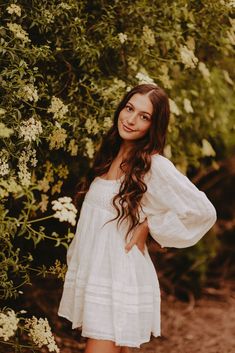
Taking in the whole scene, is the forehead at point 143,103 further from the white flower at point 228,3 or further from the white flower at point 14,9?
the white flower at point 228,3

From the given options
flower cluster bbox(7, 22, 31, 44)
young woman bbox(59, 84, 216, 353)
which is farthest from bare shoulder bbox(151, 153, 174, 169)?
flower cluster bbox(7, 22, 31, 44)

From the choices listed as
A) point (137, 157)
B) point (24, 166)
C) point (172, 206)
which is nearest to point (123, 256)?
point (172, 206)

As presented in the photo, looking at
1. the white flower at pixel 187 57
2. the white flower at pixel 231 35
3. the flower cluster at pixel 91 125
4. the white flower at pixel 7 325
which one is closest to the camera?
the white flower at pixel 7 325

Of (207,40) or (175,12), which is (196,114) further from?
(175,12)

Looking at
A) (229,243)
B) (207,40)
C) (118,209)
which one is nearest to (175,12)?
(207,40)

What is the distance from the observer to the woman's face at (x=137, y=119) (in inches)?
115

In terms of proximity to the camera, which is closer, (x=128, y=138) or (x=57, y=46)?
(x=128, y=138)

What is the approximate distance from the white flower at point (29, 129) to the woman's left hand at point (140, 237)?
25.8 inches

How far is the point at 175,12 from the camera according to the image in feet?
11.8

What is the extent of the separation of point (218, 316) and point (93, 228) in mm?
3112

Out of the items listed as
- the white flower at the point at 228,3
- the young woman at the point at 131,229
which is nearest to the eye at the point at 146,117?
the young woman at the point at 131,229

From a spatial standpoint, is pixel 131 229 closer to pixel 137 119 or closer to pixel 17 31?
pixel 137 119

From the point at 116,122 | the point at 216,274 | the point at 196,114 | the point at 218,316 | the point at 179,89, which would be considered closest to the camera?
the point at 116,122

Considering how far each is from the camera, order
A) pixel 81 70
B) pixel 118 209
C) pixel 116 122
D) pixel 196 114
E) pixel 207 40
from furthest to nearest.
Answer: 1. pixel 196 114
2. pixel 207 40
3. pixel 81 70
4. pixel 116 122
5. pixel 118 209
